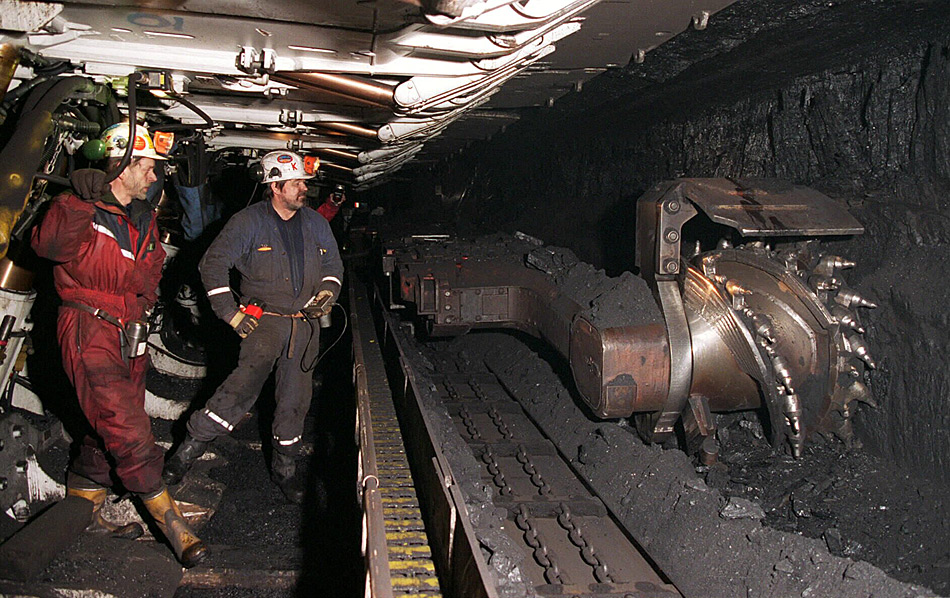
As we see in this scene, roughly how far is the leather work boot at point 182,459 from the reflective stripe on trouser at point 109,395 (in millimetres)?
498

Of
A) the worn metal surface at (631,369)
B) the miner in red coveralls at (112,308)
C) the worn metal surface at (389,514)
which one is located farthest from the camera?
the worn metal surface at (631,369)

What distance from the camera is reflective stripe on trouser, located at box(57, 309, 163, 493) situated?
3.40 meters

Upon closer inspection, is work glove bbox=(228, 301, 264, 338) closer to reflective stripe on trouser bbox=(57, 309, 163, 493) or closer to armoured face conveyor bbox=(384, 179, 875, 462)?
reflective stripe on trouser bbox=(57, 309, 163, 493)

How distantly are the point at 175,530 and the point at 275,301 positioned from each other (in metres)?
1.45

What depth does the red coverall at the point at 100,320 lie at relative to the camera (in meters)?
3.29

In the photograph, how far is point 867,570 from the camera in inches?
107

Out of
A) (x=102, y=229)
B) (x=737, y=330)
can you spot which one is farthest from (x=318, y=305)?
(x=737, y=330)

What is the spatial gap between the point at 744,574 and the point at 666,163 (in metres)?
3.43

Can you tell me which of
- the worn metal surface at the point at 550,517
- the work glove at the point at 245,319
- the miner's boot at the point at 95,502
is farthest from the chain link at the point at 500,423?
the miner's boot at the point at 95,502

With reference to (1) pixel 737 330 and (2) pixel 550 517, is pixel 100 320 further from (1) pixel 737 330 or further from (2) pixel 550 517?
(1) pixel 737 330

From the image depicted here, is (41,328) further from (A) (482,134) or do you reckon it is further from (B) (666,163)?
(A) (482,134)

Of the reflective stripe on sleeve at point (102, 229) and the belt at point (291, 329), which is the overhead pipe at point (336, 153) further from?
the reflective stripe on sleeve at point (102, 229)

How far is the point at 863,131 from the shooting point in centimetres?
366

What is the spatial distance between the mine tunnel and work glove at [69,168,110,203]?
0.06ft
